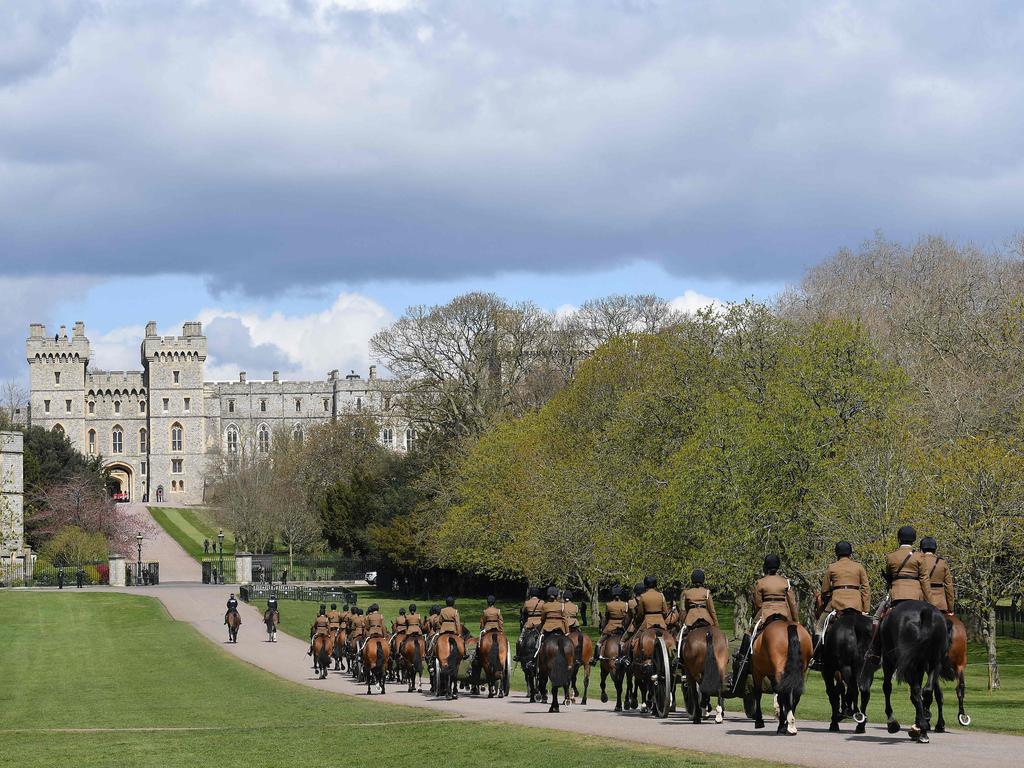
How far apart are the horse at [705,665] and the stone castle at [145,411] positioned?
158266mm

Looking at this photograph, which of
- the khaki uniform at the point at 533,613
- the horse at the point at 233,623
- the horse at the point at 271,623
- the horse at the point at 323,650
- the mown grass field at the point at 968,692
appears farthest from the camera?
the horse at the point at 271,623

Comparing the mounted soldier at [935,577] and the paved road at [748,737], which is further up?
the mounted soldier at [935,577]

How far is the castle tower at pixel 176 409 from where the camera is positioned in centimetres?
17725

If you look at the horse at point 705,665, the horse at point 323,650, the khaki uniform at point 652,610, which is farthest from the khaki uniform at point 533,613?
the horse at point 323,650

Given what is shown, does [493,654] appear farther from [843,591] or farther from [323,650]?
[323,650]

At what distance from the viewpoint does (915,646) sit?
53.1 feet

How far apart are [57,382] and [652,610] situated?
6591 inches

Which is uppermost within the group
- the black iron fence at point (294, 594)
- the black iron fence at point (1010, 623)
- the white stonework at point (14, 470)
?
the white stonework at point (14, 470)

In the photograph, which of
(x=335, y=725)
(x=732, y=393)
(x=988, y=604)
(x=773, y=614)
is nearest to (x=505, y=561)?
(x=732, y=393)

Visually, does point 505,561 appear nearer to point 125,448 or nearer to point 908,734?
point 908,734

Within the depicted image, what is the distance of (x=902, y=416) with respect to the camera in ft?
135

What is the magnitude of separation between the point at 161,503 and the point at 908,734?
164m

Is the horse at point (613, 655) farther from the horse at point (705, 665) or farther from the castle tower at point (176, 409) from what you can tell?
the castle tower at point (176, 409)

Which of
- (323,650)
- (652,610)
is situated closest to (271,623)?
(323,650)
